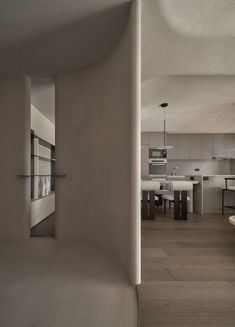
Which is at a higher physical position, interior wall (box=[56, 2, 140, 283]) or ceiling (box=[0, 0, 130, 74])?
ceiling (box=[0, 0, 130, 74])

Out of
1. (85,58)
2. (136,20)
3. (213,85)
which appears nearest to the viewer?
(136,20)

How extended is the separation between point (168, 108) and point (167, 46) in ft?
9.37

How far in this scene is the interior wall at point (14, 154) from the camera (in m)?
2.85

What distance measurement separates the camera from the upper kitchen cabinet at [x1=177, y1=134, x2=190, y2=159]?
7.91 metres

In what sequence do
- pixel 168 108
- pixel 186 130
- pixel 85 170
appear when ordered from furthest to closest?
1. pixel 186 130
2. pixel 168 108
3. pixel 85 170

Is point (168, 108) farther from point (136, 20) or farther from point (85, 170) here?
point (136, 20)

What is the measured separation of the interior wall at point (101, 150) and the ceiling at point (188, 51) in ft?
1.03

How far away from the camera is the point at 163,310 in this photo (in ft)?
4.77

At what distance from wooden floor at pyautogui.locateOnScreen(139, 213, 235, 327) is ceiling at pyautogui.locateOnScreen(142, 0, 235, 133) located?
224 centimetres

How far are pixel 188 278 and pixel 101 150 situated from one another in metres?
1.52

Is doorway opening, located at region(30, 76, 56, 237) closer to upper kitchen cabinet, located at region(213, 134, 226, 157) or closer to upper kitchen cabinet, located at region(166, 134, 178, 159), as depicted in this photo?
upper kitchen cabinet, located at region(166, 134, 178, 159)

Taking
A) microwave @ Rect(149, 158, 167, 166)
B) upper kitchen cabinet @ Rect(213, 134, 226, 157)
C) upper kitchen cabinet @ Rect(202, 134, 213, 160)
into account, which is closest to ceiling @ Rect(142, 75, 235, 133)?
upper kitchen cabinet @ Rect(202, 134, 213, 160)

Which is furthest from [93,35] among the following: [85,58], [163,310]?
[163,310]

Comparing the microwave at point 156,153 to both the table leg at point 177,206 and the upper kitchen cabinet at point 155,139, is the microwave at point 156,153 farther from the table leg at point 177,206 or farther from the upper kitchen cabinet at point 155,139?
the table leg at point 177,206
